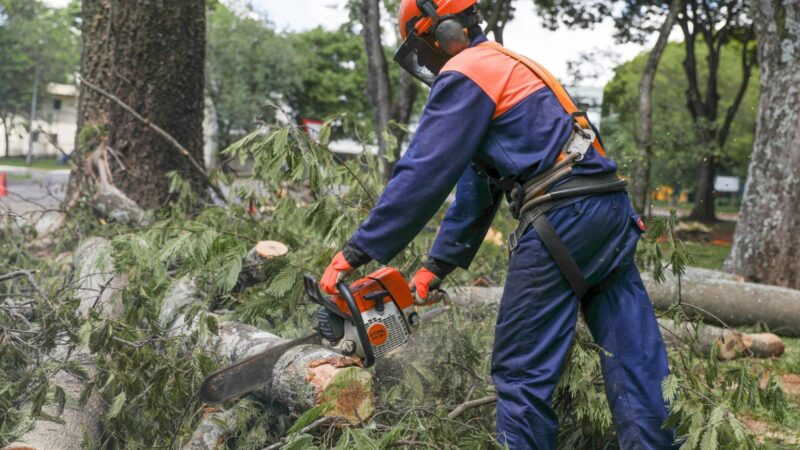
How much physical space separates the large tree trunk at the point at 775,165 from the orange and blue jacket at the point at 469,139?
508 cm

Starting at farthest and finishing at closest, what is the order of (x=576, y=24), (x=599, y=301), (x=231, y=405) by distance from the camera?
(x=576, y=24)
(x=231, y=405)
(x=599, y=301)

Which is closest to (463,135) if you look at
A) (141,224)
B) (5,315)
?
(5,315)

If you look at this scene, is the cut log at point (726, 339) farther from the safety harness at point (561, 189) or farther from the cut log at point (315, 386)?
the safety harness at point (561, 189)

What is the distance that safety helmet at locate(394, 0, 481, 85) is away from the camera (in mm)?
2520

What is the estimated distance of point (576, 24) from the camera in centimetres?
1628

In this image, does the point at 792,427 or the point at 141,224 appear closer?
the point at 792,427

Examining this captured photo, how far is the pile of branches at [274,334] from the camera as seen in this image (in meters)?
2.67

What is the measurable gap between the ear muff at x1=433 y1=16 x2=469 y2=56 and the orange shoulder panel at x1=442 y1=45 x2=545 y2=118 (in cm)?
11

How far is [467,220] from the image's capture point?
2.77 m

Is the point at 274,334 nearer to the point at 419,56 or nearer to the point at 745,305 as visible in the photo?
the point at 419,56

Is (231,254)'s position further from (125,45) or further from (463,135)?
(125,45)

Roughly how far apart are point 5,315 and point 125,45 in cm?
343

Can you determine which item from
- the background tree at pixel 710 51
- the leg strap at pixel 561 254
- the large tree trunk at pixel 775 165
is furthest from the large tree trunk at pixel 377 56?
the background tree at pixel 710 51

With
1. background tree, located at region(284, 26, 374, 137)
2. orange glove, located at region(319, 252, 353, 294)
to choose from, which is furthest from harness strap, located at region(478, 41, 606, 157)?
background tree, located at region(284, 26, 374, 137)
